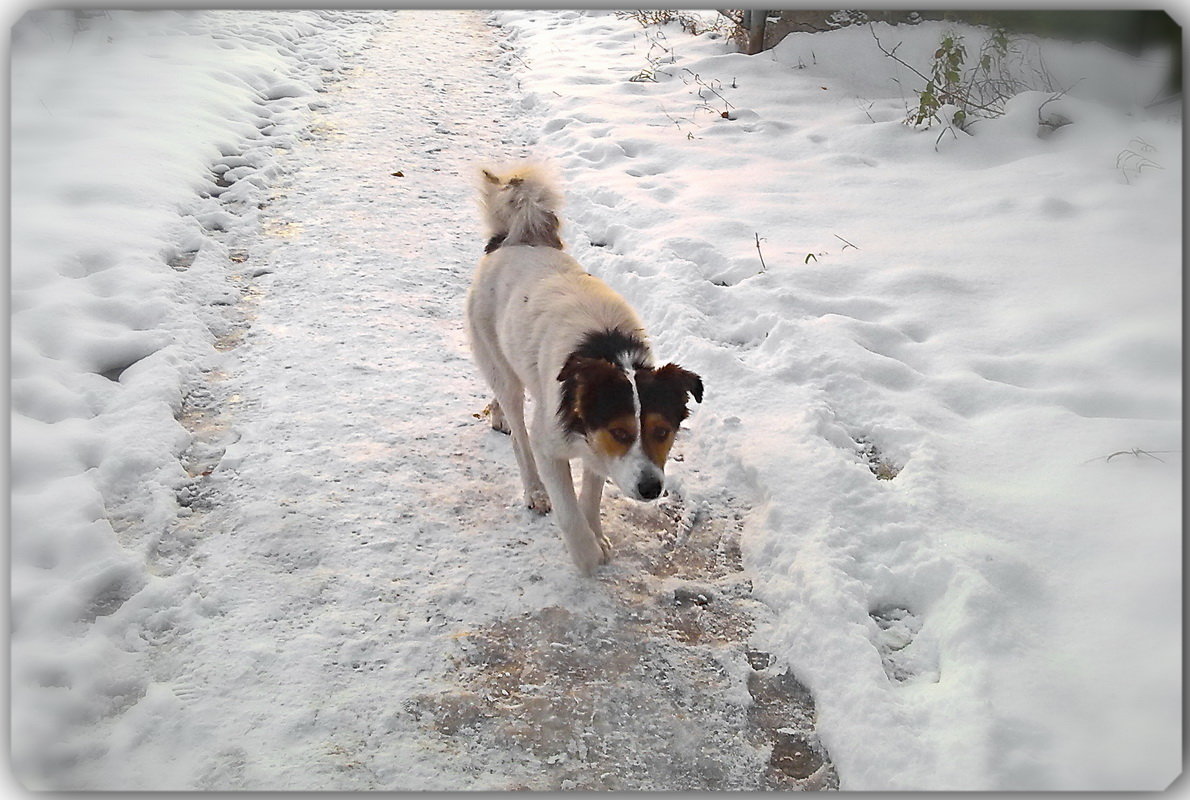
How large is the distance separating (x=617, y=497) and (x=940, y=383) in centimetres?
193

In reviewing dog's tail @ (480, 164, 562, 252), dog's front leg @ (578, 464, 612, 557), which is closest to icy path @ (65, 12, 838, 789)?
dog's front leg @ (578, 464, 612, 557)

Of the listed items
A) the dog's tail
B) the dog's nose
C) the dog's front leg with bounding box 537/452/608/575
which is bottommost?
the dog's front leg with bounding box 537/452/608/575

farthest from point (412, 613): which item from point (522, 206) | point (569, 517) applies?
point (522, 206)

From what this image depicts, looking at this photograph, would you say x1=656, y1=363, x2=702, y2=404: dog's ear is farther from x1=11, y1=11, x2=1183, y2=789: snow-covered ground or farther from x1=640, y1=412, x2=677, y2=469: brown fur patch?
x1=11, y1=11, x2=1183, y2=789: snow-covered ground

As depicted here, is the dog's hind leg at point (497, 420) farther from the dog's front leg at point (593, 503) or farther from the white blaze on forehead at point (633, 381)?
the white blaze on forehead at point (633, 381)

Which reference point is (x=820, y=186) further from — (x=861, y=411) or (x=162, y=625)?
(x=162, y=625)

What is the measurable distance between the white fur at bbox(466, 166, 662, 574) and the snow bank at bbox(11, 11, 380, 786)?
162cm

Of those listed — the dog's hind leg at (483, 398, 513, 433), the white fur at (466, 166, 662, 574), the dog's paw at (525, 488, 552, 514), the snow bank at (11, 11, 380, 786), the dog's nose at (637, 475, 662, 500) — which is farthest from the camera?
the dog's hind leg at (483, 398, 513, 433)

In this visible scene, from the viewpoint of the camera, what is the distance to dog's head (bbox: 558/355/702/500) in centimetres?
310

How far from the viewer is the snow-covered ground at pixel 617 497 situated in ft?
8.92

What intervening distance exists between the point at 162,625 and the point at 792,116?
289 inches

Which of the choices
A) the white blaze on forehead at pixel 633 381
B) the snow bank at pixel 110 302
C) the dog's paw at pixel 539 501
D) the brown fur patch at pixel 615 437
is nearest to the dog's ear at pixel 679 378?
the white blaze on forehead at pixel 633 381

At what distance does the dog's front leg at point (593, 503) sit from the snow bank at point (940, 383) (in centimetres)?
69

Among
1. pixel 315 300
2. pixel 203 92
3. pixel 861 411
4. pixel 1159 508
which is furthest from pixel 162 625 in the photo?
pixel 203 92
